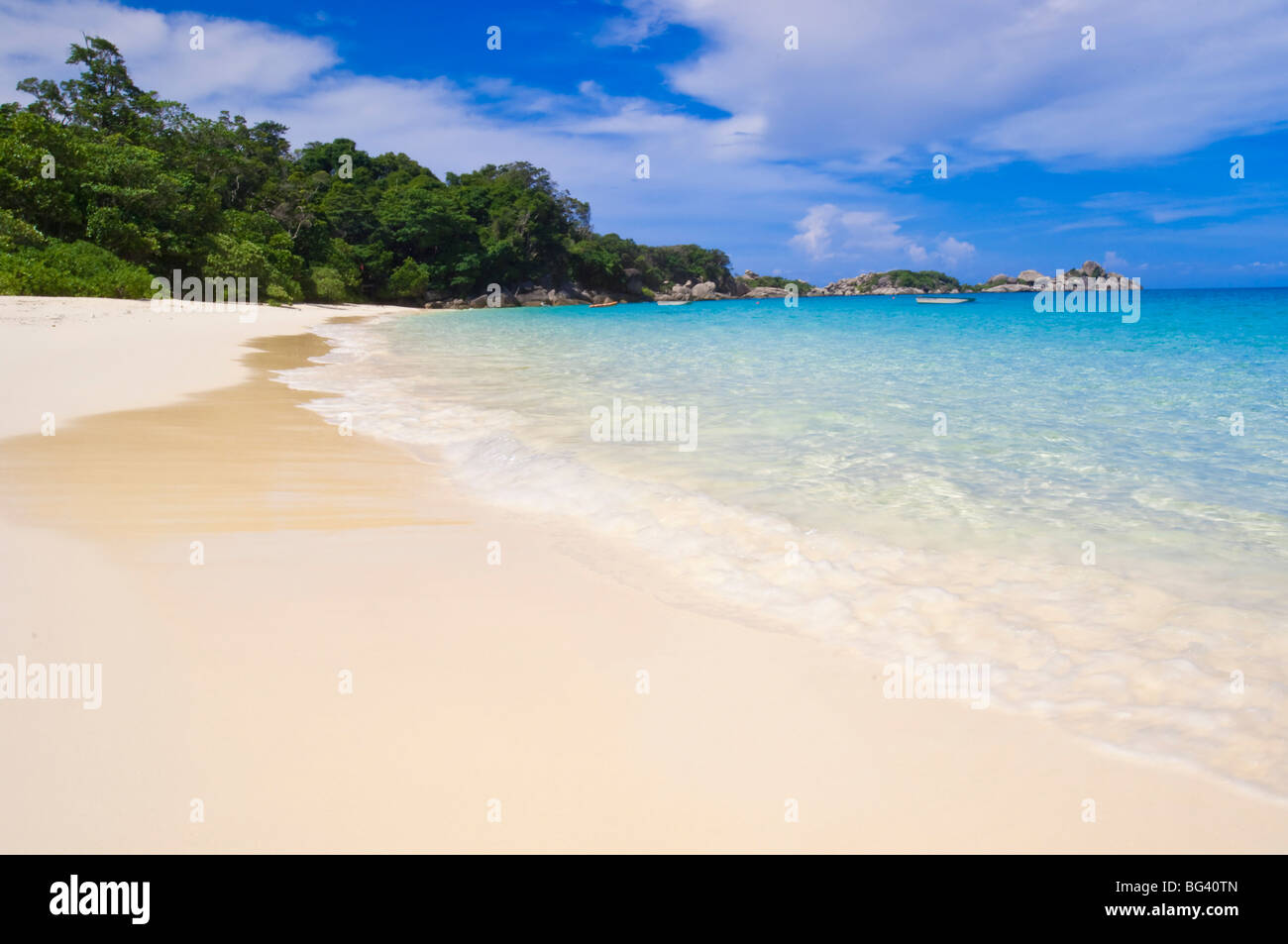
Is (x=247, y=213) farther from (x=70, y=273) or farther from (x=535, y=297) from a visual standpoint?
(x=535, y=297)

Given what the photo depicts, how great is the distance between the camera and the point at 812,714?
2.55 m

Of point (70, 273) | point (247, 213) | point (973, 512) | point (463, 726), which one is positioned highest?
point (247, 213)

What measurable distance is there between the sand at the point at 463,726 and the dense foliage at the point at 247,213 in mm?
22067

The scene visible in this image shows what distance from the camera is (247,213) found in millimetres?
40562

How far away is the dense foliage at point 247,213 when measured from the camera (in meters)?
25.0

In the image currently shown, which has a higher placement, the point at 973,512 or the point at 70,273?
the point at 70,273

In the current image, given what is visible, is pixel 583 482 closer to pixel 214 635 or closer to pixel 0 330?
pixel 214 635

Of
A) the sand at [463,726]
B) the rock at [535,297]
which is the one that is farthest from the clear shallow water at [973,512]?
the rock at [535,297]

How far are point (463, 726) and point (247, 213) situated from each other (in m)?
46.8

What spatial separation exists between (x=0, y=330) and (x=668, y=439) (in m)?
12.5

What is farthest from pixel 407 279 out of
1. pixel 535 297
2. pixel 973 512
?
pixel 973 512

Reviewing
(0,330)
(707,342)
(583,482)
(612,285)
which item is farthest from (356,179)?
(583,482)

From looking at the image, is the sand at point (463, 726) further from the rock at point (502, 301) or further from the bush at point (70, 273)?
the rock at point (502, 301)

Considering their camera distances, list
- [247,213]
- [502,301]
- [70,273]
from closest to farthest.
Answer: [70,273]
[247,213]
[502,301]
